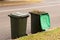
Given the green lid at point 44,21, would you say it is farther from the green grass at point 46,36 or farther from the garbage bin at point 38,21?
the green grass at point 46,36

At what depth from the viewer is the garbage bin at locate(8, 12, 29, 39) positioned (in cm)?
716

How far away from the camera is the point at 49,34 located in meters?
A: 7.21

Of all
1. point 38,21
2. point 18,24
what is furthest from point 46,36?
point 18,24

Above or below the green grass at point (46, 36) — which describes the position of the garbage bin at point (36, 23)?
above

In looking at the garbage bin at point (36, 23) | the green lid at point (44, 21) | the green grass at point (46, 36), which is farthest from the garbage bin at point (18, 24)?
the green lid at point (44, 21)

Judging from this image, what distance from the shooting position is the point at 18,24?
7211mm

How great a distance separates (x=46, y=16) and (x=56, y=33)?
0.97 meters

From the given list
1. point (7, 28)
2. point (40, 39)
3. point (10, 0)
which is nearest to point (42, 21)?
point (40, 39)

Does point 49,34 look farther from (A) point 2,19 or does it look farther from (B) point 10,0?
(B) point 10,0

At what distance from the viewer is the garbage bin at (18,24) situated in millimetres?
7160

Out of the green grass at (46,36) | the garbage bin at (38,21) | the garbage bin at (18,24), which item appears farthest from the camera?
the garbage bin at (38,21)

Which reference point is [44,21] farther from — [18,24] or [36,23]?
[18,24]

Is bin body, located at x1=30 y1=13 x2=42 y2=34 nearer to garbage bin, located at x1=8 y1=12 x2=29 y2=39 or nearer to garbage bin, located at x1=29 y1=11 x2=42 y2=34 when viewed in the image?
garbage bin, located at x1=29 y1=11 x2=42 y2=34

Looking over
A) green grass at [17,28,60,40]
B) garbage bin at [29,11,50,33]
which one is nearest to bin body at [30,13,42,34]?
garbage bin at [29,11,50,33]
